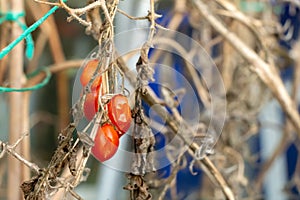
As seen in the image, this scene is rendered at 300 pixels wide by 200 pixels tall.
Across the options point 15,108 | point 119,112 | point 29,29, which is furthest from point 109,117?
point 15,108

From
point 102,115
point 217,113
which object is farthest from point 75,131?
point 217,113

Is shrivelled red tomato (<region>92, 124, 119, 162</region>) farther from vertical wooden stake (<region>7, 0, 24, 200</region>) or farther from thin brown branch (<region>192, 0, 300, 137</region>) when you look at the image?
thin brown branch (<region>192, 0, 300, 137</region>)

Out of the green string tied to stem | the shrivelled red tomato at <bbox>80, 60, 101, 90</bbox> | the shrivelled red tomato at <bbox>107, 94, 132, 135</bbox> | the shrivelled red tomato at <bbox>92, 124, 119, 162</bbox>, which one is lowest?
the shrivelled red tomato at <bbox>92, 124, 119, 162</bbox>

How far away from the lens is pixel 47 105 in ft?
7.82

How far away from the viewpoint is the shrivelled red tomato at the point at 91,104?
48 centimetres

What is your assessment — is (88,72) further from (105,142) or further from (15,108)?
(15,108)

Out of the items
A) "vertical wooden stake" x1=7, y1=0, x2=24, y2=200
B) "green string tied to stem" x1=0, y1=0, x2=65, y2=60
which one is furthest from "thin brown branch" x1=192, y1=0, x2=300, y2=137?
"green string tied to stem" x1=0, y1=0, x2=65, y2=60

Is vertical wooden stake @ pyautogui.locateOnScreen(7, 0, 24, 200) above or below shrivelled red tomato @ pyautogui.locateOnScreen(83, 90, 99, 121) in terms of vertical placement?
above

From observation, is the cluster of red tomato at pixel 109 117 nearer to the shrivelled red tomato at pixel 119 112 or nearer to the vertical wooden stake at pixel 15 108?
the shrivelled red tomato at pixel 119 112

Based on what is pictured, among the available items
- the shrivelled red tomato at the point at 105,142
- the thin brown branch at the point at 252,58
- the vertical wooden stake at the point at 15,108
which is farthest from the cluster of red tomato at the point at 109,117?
the thin brown branch at the point at 252,58

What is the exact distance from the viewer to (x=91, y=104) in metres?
0.48

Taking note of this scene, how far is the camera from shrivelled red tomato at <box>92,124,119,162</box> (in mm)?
483

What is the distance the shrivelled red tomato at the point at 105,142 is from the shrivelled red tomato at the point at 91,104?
16 mm

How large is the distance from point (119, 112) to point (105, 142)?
3 centimetres
